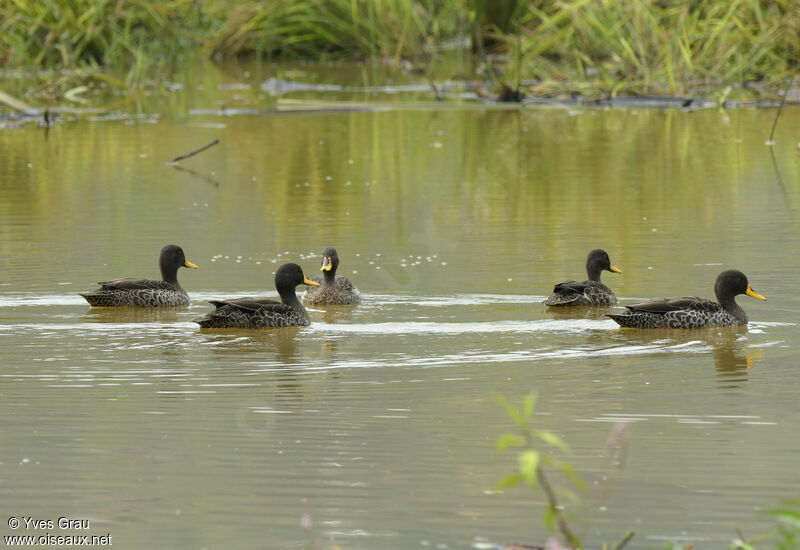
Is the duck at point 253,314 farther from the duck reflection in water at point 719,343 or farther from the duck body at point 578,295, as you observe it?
→ the duck reflection in water at point 719,343

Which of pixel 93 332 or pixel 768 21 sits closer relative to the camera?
pixel 93 332

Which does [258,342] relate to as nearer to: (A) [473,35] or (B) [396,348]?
(B) [396,348]

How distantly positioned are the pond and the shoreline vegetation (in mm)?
3835

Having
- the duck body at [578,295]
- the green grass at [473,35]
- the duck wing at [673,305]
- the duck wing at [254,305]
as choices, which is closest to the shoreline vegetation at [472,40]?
the green grass at [473,35]

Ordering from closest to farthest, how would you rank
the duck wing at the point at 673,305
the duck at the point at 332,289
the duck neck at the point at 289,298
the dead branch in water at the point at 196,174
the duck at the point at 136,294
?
1. the duck wing at the point at 673,305
2. the duck neck at the point at 289,298
3. the duck at the point at 136,294
4. the duck at the point at 332,289
5. the dead branch in water at the point at 196,174

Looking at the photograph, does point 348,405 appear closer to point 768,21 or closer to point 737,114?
point 737,114

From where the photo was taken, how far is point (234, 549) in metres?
5.75

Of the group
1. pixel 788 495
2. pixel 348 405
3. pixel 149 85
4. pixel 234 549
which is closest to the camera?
pixel 234 549

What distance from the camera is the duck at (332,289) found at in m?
11.6

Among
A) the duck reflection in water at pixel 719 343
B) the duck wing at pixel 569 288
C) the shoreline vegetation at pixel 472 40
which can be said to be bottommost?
the duck reflection in water at pixel 719 343

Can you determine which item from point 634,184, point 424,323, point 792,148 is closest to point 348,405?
point 424,323

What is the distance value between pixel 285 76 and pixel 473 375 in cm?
2260

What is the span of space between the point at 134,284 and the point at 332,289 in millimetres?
1463

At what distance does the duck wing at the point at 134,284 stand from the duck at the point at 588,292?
112 inches
